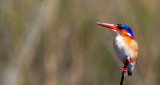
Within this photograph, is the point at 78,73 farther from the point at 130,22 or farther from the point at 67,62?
the point at 130,22

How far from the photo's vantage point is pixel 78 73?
8.67 feet

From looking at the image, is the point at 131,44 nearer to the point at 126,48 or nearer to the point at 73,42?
the point at 126,48

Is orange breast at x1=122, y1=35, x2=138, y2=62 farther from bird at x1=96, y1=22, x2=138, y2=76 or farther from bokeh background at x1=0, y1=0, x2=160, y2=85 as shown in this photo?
bokeh background at x1=0, y1=0, x2=160, y2=85

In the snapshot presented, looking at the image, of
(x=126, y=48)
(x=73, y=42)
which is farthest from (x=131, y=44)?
(x=73, y=42)

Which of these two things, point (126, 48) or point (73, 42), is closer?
point (126, 48)

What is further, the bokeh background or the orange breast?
the bokeh background

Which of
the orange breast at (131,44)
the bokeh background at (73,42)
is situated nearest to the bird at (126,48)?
the orange breast at (131,44)

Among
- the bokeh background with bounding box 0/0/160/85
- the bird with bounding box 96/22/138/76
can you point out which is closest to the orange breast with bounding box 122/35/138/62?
the bird with bounding box 96/22/138/76

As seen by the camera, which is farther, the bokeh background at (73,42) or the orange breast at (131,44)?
the bokeh background at (73,42)

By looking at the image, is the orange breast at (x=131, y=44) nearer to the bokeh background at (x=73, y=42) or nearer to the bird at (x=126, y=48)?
the bird at (x=126, y=48)

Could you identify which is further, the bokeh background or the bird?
the bokeh background

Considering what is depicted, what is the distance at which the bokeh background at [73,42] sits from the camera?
243cm

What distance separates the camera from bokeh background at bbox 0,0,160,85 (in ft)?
7.98

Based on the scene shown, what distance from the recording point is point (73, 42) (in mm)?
2658
